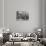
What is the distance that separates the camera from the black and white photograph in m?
1.97

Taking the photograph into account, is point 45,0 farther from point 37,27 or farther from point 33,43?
point 33,43

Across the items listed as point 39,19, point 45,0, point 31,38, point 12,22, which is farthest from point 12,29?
point 45,0

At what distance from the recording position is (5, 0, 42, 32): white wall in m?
2.00

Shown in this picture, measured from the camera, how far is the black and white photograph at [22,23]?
1975mm

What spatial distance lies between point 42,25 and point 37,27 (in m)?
0.09

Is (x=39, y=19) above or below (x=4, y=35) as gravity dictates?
above

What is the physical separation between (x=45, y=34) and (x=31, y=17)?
348 millimetres

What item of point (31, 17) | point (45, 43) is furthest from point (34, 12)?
point (45, 43)

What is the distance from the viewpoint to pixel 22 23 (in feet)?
6.60

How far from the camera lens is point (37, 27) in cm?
201

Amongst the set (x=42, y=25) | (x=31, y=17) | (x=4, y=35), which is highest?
(x=31, y=17)

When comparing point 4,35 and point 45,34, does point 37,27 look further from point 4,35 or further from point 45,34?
point 4,35

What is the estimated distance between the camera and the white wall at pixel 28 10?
1997 mm

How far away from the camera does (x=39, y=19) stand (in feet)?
6.51
